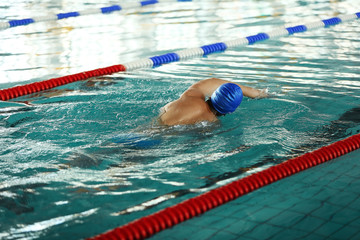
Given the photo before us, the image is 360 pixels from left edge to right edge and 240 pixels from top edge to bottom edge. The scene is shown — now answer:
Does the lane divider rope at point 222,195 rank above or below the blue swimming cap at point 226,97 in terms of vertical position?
below

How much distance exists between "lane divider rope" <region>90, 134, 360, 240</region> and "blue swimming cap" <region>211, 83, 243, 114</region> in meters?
0.74

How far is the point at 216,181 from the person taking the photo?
10.6 feet

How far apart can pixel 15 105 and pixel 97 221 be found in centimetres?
256

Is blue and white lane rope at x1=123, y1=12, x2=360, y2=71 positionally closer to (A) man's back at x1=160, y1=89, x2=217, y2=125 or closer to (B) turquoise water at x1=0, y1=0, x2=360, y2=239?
(B) turquoise water at x1=0, y1=0, x2=360, y2=239

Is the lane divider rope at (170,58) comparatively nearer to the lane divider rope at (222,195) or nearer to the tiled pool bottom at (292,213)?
the lane divider rope at (222,195)

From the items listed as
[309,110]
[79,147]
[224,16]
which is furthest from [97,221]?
[224,16]

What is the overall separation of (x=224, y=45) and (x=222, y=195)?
4.71 metres

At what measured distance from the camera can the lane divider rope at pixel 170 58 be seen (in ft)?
17.6

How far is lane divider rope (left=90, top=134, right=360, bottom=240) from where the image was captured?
2533 millimetres

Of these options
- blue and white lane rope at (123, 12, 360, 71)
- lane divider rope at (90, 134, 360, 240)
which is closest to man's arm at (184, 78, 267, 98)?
lane divider rope at (90, 134, 360, 240)

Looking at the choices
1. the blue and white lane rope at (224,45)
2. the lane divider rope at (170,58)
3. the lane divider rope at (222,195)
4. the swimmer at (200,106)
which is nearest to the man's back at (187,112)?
the swimmer at (200,106)

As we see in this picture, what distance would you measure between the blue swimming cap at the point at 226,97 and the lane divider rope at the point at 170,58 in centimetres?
236

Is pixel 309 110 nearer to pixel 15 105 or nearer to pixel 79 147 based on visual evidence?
pixel 79 147

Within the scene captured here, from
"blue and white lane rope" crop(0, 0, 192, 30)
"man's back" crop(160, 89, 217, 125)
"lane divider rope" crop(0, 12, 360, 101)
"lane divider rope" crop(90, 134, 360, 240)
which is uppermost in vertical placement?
"blue and white lane rope" crop(0, 0, 192, 30)
